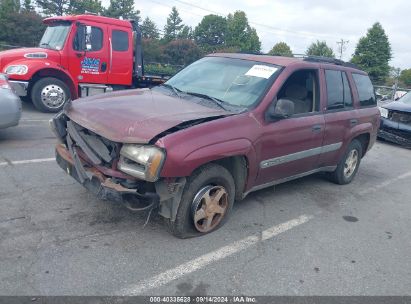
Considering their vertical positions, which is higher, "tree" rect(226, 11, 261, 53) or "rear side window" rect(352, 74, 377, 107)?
"tree" rect(226, 11, 261, 53)

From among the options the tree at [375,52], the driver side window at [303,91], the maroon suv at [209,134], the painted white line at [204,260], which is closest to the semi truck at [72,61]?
the maroon suv at [209,134]

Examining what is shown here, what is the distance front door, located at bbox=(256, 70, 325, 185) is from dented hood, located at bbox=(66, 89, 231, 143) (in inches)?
27.1

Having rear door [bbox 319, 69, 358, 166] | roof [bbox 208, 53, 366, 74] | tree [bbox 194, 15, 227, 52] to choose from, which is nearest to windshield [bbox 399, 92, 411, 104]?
rear door [bbox 319, 69, 358, 166]

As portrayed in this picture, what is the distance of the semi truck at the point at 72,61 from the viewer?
9000 millimetres

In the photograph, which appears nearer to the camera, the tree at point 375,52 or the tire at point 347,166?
the tire at point 347,166

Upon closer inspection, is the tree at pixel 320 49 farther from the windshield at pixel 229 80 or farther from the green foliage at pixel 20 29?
the windshield at pixel 229 80

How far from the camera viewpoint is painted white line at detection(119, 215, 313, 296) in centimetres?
292

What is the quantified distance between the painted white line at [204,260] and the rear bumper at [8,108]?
4.27 m

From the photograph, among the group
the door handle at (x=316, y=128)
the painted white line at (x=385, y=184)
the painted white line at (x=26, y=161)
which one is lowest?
the painted white line at (x=385, y=184)

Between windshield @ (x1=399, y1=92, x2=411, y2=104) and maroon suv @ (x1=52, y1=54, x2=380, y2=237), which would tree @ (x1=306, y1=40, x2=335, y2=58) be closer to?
windshield @ (x1=399, y1=92, x2=411, y2=104)

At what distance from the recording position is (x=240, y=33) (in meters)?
66.0

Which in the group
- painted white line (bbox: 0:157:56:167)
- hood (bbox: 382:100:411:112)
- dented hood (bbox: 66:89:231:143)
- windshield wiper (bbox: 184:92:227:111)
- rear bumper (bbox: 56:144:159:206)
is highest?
→ windshield wiper (bbox: 184:92:227:111)

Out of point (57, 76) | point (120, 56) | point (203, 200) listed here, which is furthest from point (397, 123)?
point (57, 76)

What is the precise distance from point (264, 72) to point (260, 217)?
1646 millimetres
